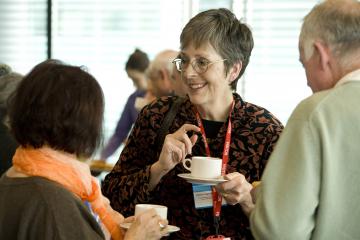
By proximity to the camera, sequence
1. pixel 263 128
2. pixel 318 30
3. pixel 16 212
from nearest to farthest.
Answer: pixel 16 212 < pixel 318 30 < pixel 263 128

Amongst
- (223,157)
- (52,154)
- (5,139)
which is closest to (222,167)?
(223,157)

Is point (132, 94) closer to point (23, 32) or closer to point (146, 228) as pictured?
point (23, 32)

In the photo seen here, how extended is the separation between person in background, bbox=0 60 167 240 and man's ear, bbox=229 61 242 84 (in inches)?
36.7

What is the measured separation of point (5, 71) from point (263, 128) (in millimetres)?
1934

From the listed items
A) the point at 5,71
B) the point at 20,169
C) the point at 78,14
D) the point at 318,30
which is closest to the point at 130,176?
the point at 20,169

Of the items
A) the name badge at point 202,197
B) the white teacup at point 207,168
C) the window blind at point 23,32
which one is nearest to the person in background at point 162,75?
the window blind at point 23,32

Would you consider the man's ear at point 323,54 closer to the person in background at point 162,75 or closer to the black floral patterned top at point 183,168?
the black floral patterned top at point 183,168

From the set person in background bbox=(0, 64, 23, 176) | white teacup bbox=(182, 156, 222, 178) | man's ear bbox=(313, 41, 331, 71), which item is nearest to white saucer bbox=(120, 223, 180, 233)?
white teacup bbox=(182, 156, 222, 178)

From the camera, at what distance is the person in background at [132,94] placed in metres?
6.43

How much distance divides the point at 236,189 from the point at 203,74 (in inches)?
20.9

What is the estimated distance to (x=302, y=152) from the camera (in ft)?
6.20

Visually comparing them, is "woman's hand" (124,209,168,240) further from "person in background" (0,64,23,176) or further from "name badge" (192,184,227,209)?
"person in background" (0,64,23,176)

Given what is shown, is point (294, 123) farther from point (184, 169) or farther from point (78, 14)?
point (78, 14)

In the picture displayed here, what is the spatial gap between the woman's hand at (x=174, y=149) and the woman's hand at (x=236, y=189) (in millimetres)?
193
